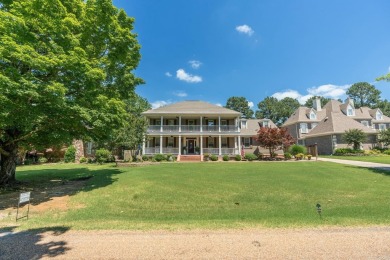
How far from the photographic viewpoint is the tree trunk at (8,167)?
1140 cm

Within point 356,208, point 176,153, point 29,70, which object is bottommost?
point 356,208

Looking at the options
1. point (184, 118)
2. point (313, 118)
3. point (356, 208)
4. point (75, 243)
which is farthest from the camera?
point (313, 118)

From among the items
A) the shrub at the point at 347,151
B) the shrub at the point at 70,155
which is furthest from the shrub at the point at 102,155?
the shrub at the point at 347,151

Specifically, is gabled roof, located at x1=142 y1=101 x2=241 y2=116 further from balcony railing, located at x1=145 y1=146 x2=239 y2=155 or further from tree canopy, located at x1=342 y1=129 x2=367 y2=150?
tree canopy, located at x1=342 y1=129 x2=367 y2=150

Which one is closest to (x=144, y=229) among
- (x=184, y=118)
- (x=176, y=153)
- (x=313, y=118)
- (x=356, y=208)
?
(x=356, y=208)

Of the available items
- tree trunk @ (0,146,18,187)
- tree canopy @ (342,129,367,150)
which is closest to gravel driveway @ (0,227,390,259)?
tree trunk @ (0,146,18,187)

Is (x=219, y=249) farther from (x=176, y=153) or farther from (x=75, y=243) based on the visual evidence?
(x=176, y=153)

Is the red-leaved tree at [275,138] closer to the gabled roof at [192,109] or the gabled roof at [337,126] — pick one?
the gabled roof at [192,109]

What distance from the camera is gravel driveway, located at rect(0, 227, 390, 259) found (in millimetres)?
4027

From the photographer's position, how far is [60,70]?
964cm

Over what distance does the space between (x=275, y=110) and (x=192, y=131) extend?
47.3 meters

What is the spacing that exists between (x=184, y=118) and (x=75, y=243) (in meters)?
26.1

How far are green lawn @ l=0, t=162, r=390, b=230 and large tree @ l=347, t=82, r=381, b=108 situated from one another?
7685cm

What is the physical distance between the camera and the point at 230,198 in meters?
9.02
